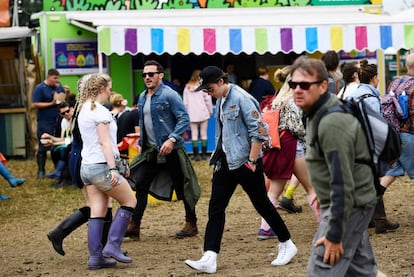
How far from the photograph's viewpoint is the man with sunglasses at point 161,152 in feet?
29.8

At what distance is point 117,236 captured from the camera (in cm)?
801

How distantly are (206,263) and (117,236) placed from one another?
36.9 inches

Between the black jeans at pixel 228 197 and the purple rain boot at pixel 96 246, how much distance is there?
0.95 m

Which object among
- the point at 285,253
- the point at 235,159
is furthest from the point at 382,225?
the point at 235,159

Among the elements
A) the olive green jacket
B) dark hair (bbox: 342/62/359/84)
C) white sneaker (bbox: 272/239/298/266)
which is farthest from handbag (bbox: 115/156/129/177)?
dark hair (bbox: 342/62/359/84)

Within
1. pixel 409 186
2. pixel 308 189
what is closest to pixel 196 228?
pixel 308 189

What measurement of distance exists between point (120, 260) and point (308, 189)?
2033 mm

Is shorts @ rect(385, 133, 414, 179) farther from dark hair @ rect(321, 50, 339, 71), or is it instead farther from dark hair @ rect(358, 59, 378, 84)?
dark hair @ rect(321, 50, 339, 71)

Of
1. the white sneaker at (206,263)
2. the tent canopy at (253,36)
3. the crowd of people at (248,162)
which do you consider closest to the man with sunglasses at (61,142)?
the tent canopy at (253,36)

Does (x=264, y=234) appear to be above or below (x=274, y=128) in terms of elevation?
below

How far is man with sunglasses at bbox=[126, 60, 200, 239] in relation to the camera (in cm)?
907

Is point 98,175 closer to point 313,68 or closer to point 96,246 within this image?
point 96,246

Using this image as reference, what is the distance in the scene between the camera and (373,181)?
5.03m

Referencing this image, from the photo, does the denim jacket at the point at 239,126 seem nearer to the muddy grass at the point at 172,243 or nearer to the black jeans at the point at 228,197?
the black jeans at the point at 228,197
